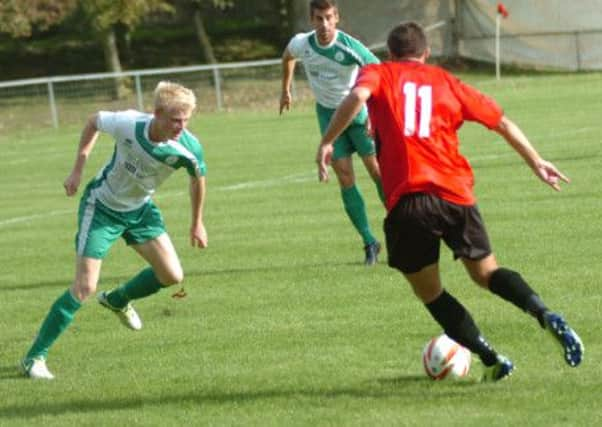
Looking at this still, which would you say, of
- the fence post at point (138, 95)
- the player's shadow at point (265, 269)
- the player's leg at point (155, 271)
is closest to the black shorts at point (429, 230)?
the player's leg at point (155, 271)

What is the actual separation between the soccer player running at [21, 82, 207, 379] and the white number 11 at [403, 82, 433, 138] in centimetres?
153

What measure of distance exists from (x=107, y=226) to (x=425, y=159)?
237 cm

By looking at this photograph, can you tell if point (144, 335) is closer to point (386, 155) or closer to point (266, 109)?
point (386, 155)

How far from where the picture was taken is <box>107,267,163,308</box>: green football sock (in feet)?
30.3

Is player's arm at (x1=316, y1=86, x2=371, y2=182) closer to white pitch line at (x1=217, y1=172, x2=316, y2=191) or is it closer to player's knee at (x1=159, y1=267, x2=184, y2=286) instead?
player's knee at (x1=159, y1=267, x2=184, y2=286)

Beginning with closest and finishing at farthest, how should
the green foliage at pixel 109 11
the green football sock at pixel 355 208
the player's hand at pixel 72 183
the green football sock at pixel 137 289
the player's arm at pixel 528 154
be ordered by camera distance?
the player's arm at pixel 528 154
the player's hand at pixel 72 183
the green football sock at pixel 137 289
the green football sock at pixel 355 208
the green foliage at pixel 109 11

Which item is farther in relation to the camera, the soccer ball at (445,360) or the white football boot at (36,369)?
the white football boot at (36,369)

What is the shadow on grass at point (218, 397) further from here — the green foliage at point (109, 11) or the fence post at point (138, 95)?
the green foliage at point (109, 11)

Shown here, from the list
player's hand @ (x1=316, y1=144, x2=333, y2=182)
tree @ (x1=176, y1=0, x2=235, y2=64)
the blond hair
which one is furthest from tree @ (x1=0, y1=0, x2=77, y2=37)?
player's hand @ (x1=316, y1=144, x2=333, y2=182)

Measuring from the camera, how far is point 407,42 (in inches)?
289

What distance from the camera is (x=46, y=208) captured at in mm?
18219

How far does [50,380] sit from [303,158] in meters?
13.9

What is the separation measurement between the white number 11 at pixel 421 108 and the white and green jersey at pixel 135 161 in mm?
1748

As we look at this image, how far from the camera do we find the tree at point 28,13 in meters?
39.8
